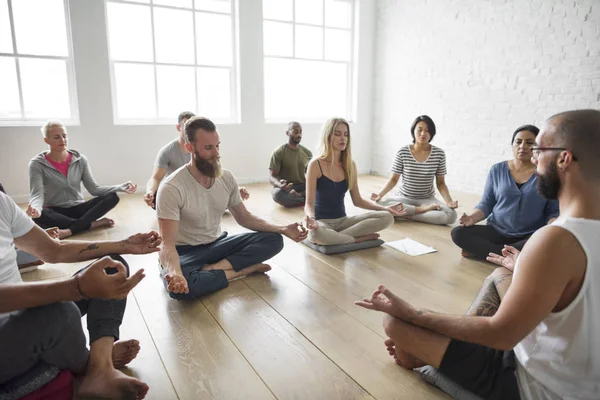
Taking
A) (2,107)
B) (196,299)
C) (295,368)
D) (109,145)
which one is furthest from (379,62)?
(295,368)

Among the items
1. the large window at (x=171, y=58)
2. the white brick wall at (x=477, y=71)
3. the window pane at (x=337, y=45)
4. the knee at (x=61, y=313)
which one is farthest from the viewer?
the window pane at (x=337, y=45)

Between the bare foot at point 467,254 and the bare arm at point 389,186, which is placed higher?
the bare arm at point 389,186

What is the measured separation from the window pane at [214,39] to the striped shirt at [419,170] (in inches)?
129

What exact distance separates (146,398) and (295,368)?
0.60 meters

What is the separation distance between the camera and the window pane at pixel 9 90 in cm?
509

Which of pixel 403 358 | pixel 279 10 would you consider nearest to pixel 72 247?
pixel 403 358

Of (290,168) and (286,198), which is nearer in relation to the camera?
(286,198)

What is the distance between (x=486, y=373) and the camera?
143 centimetres

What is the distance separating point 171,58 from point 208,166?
4.09 meters

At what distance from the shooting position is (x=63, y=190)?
390 cm

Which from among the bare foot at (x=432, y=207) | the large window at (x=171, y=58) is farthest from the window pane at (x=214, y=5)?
the bare foot at (x=432, y=207)

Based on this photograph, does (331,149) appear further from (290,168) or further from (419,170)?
(290,168)

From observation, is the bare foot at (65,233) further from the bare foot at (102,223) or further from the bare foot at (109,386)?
the bare foot at (109,386)

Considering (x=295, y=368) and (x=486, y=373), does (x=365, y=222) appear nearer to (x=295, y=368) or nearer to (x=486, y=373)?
(x=295, y=368)
